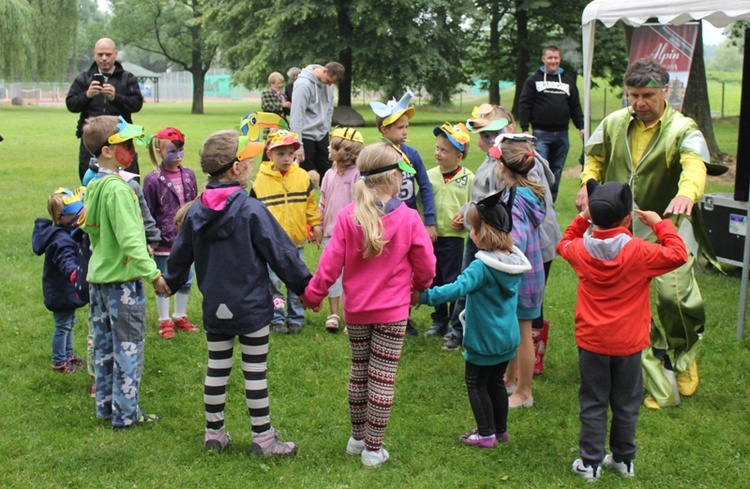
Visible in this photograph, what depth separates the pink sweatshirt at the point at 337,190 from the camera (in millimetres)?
6387

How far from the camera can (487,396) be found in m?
4.52

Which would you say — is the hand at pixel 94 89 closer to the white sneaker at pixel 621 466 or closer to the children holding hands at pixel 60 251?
the children holding hands at pixel 60 251

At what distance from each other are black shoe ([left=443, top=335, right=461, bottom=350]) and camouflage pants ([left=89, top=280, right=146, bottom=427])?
8.06 feet

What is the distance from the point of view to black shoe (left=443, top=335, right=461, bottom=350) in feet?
20.9

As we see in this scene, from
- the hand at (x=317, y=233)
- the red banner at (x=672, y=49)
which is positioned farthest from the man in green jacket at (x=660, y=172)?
the red banner at (x=672, y=49)

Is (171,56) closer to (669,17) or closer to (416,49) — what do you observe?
(416,49)

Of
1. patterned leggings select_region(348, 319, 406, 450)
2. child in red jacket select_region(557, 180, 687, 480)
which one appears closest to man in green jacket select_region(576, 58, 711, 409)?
child in red jacket select_region(557, 180, 687, 480)

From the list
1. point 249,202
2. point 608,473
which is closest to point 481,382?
point 608,473

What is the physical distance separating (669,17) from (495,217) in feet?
14.0

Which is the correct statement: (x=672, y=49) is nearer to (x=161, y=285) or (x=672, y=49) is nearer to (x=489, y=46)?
(x=161, y=285)

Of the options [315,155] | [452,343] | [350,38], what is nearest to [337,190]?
[452,343]

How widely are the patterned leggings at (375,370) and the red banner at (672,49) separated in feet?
20.9

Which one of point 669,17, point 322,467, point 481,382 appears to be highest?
point 669,17

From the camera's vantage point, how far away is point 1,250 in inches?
368
